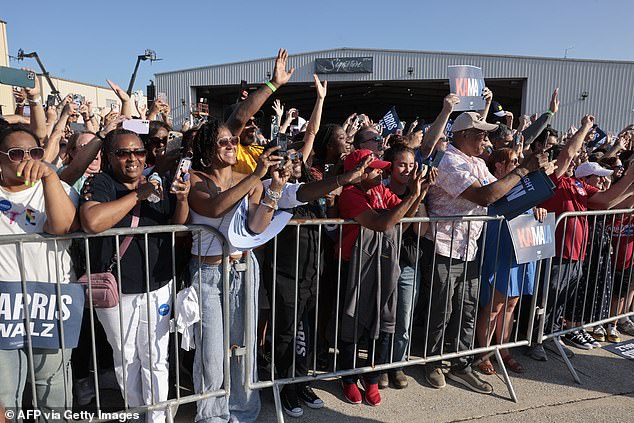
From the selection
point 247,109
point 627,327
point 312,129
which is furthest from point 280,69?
point 627,327

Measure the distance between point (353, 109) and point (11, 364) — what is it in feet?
129

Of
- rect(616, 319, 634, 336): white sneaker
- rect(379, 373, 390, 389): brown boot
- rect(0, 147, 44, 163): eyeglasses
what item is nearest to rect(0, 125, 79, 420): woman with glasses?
rect(0, 147, 44, 163): eyeglasses

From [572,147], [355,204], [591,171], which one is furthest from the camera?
[591,171]

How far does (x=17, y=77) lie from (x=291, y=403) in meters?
3.29

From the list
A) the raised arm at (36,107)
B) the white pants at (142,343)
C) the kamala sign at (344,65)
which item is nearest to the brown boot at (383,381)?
the white pants at (142,343)

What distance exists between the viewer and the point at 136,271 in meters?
2.56

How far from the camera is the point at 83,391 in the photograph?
324 cm

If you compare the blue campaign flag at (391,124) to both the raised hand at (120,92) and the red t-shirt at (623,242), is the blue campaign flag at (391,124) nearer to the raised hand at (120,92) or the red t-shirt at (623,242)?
the red t-shirt at (623,242)

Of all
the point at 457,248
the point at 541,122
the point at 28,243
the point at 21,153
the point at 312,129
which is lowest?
the point at 457,248

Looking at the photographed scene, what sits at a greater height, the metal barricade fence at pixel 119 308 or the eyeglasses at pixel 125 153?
the eyeglasses at pixel 125 153

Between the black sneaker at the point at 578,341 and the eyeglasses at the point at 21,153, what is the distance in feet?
16.1

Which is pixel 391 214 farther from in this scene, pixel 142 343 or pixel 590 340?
pixel 590 340

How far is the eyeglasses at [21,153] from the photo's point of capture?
217 centimetres

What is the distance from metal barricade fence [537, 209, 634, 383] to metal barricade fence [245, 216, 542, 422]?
476 mm
